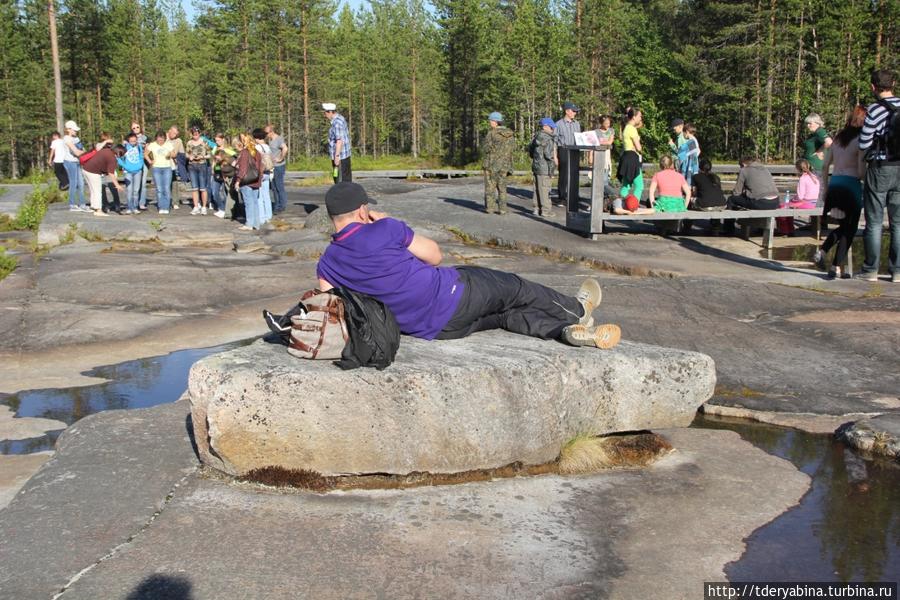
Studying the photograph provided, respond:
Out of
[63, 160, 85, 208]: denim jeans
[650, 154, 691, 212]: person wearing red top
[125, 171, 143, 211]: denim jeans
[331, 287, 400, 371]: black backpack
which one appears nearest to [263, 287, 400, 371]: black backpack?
[331, 287, 400, 371]: black backpack

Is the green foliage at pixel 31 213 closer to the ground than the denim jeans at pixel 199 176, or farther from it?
closer to the ground

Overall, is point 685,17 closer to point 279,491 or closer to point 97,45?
point 97,45

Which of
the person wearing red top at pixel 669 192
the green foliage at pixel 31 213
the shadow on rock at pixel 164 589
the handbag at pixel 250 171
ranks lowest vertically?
the shadow on rock at pixel 164 589

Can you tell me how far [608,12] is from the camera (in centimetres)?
5431

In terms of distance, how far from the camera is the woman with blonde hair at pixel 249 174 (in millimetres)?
14703

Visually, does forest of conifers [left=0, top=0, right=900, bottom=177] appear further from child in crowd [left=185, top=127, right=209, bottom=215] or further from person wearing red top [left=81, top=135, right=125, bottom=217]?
person wearing red top [left=81, top=135, right=125, bottom=217]

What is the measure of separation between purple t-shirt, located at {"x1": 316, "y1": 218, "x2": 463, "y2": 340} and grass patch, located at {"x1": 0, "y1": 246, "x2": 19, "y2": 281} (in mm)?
8246

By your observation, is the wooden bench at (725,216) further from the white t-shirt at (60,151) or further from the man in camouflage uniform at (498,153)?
the white t-shirt at (60,151)

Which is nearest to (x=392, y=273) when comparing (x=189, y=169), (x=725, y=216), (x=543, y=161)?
(x=725, y=216)

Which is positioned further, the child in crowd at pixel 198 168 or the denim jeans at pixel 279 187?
the denim jeans at pixel 279 187

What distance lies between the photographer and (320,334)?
4.73 meters

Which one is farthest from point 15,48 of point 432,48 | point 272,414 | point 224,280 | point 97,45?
point 272,414

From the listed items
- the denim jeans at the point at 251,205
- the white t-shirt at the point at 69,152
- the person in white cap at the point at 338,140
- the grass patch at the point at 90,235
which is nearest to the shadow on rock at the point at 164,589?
the grass patch at the point at 90,235

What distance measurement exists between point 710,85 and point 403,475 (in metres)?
43.5
